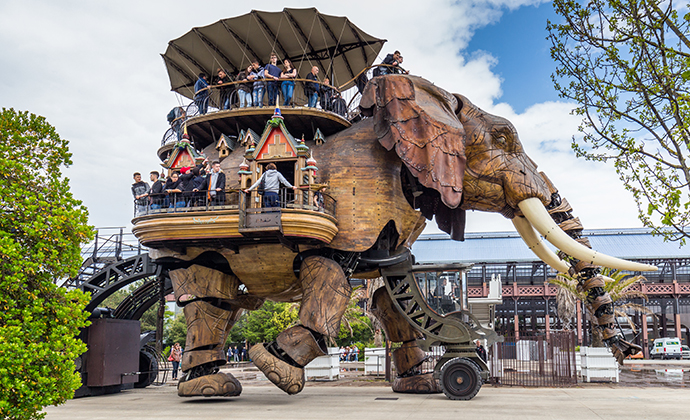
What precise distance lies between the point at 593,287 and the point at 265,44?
8637 millimetres

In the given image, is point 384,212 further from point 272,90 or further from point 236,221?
point 272,90

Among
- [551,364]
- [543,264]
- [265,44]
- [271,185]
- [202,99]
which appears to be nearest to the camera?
[271,185]

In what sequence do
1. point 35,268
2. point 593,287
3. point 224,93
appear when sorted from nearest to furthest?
1. point 35,268
2. point 593,287
3. point 224,93

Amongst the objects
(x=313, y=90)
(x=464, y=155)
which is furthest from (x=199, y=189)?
(x=464, y=155)

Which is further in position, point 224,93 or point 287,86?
point 224,93

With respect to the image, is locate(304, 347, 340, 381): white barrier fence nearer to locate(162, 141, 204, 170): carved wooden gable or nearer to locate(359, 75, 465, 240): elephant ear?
locate(162, 141, 204, 170): carved wooden gable

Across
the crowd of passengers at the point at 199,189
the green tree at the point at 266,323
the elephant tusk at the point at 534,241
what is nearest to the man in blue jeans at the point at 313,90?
the crowd of passengers at the point at 199,189

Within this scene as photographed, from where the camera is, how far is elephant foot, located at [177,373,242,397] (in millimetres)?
11266

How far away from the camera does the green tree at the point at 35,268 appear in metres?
5.54

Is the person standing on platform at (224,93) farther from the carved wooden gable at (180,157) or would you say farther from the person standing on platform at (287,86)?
the person standing on platform at (287,86)

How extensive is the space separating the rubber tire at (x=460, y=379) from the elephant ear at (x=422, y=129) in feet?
10.1

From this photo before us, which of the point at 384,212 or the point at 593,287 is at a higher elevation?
the point at 384,212

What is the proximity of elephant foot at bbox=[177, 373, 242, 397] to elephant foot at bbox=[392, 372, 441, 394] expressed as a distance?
12.2 feet

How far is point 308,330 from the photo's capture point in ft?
34.7
